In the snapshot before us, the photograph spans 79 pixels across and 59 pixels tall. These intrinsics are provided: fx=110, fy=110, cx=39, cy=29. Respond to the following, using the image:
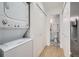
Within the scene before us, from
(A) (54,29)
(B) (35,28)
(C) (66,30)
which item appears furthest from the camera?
(A) (54,29)

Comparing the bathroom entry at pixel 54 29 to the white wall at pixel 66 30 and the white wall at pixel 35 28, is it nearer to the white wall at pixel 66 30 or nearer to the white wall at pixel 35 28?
the white wall at pixel 66 30

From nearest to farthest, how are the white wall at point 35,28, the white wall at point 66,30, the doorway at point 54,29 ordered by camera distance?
the white wall at point 66,30 < the white wall at point 35,28 < the doorway at point 54,29

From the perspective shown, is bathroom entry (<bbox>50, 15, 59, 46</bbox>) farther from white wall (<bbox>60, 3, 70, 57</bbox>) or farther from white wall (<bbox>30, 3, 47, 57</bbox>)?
white wall (<bbox>30, 3, 47, 57</bbox>)

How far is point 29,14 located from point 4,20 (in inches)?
58.6

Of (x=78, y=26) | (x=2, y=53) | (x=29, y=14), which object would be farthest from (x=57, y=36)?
(x=2, y=53)

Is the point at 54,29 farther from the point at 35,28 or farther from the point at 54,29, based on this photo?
the point at 35,28

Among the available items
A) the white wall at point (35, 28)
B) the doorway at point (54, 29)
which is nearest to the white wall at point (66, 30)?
the white wall at point (35, 28)

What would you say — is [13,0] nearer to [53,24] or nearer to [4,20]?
[4,20]

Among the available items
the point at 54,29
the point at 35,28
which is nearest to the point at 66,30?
the point at 35,28

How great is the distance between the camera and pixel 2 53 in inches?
50.6

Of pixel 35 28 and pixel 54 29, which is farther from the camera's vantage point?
pixel 54 29

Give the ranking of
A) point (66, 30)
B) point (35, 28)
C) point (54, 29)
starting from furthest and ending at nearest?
point (54, 29) < point (35, 28) < point (66, 30)

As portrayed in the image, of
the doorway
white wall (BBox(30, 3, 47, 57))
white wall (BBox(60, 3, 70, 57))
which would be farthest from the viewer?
the doorway

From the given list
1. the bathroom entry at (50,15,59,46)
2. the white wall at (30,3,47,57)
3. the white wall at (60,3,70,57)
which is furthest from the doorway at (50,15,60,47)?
the white wall at (30,3,47,57)
